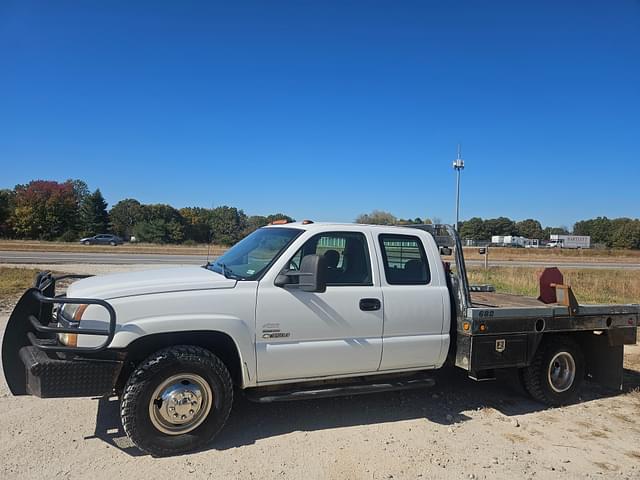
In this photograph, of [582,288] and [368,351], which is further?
[582,288]

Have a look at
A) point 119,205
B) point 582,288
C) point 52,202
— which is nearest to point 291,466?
point 582,288

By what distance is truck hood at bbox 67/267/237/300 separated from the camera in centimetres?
372

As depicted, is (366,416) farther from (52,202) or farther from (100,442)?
(52,202)

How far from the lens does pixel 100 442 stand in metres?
3.92

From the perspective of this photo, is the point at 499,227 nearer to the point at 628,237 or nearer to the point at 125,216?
the point at 628,237

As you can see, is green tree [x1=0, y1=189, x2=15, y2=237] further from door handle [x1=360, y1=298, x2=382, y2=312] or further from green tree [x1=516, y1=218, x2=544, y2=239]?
green tree [x1=516, y1=218, x2=544, y2=239]

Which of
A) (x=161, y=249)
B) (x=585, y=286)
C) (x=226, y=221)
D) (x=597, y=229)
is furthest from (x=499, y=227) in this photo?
(x=585, y=286)

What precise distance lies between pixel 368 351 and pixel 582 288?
17006mm

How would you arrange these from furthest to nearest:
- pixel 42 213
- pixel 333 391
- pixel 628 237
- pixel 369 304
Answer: pixel 628 237
pixel 42 213
pixel 369 304
pixel 333 391

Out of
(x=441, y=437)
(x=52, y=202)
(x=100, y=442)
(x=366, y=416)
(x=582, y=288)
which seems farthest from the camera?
(x=52, y=202)

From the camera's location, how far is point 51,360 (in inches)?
137

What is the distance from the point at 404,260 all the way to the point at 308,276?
124 centimetres

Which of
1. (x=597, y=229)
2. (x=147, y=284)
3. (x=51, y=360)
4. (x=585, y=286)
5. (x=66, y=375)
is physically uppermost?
(x=597, y=229)

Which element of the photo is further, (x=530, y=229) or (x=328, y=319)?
(x=530, y=229)
